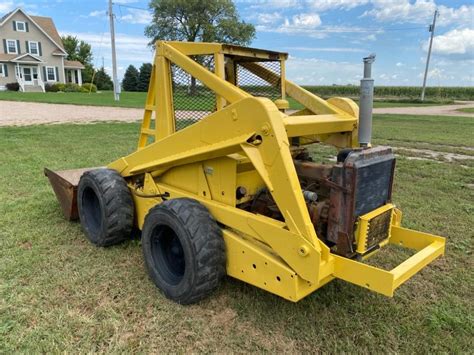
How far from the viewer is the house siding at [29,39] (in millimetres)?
40656

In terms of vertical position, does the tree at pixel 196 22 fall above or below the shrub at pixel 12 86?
above

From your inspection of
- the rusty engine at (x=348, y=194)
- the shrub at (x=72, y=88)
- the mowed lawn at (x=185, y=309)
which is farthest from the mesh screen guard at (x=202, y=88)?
the shrub at (x=72, y=88)

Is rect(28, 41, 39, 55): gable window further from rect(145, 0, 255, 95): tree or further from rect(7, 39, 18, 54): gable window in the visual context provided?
rect(145, 0, 255, 95): tree

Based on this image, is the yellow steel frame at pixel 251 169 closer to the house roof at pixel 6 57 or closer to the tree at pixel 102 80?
the house roof at pixel 6 57

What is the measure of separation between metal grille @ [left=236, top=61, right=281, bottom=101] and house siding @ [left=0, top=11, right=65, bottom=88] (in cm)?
4464

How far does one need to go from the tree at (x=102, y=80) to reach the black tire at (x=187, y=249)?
55.1m

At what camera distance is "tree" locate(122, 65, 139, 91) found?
2153 inches

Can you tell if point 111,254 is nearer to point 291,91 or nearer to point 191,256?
point 191,256

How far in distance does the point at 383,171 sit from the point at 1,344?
2.72 meters

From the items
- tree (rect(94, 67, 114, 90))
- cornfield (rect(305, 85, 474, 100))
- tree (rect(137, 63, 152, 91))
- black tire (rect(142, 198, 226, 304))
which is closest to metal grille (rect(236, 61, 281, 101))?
black tire (rect(142, 198, 226, 304))

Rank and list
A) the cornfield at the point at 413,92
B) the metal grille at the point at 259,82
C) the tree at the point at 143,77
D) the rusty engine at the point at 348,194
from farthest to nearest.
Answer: the tree at the point at 143,77
the cornfield at the point at 413,92
the metal grille at the point at 259,82
the rusty engine at the point at 348,194

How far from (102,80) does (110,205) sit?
5561cm

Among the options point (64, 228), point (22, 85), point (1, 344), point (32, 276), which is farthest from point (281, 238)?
point (22, 85)

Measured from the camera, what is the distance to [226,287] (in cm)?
318
